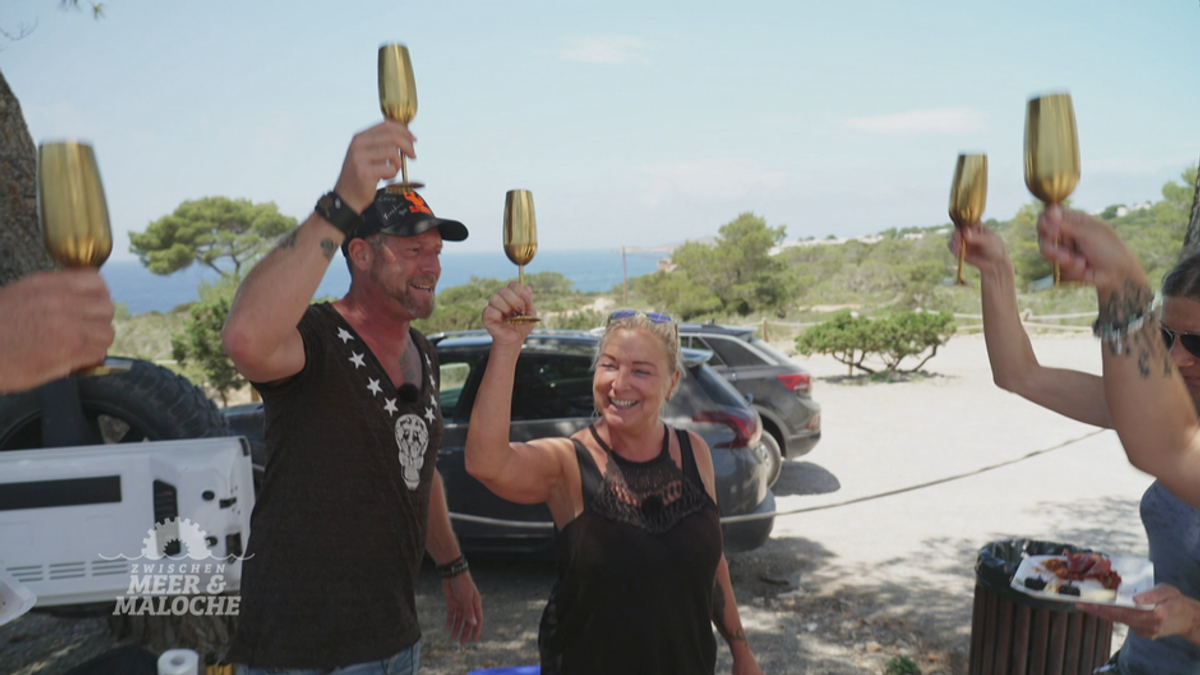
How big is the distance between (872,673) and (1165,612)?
286cm

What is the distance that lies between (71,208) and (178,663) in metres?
1.20

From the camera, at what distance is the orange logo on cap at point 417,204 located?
243 centimetres

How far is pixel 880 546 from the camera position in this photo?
6.52 meters

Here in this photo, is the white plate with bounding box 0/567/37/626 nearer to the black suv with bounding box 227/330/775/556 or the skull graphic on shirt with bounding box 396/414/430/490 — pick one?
the skull graphic on shirt with bounding box 396/414/430/490

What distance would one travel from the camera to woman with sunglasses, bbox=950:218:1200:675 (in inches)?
69.3

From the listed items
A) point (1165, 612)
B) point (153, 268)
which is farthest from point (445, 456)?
point (153, 268)

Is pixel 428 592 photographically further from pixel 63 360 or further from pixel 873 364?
pixel 873 364

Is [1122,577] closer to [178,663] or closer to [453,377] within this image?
[178,663]

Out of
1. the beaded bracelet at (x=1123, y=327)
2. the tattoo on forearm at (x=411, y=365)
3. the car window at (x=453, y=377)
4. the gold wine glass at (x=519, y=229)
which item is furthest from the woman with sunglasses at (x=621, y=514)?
the car window at (x=453, y=377)

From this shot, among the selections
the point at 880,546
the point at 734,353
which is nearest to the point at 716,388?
the point at 880,546

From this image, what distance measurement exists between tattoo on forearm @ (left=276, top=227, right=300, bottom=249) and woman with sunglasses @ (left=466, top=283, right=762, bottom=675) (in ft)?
1.69

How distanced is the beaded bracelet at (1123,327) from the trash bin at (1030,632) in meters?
2.14

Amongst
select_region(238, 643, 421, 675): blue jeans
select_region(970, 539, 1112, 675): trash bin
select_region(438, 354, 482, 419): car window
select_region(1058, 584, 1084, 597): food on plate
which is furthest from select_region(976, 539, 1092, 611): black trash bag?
select_region(438, 354, 482, 419): car window

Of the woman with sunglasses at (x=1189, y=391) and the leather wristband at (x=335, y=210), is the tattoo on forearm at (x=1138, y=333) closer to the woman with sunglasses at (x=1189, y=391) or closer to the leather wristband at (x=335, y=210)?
the woman with sunglasses at (x=1189, y=391)
